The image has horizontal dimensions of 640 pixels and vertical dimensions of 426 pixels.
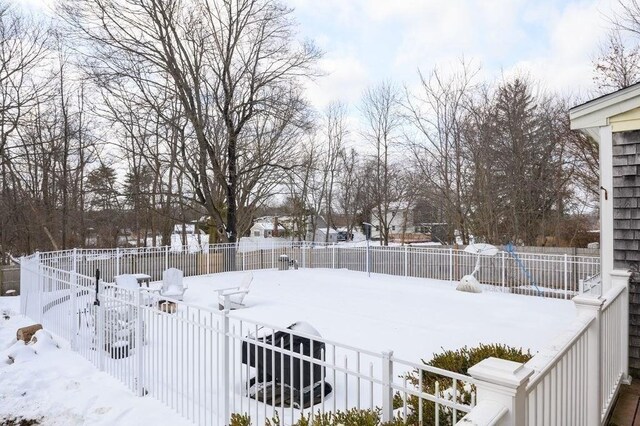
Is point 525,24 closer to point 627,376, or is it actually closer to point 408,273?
point 408,273

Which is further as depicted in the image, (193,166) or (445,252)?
(193,166)

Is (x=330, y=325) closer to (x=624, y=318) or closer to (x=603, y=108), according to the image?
(x=624, y=318)

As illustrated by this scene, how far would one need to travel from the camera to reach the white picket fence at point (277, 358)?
7.48ft

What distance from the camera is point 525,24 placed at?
12.0 metres

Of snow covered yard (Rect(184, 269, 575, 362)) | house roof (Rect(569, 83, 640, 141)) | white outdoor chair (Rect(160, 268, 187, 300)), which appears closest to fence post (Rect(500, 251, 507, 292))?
snow covered yard (Rect(184, 269, 575, 362))

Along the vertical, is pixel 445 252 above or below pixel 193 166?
below

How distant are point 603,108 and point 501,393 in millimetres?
4599

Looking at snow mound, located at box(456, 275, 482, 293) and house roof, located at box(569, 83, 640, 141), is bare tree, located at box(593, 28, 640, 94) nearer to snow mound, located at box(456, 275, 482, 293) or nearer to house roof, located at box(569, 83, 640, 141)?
snow mound, located at box(456, 275, 482, 293)

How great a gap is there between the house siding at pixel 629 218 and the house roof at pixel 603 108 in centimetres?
25

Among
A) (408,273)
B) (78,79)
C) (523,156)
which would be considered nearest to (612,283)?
(408,273)

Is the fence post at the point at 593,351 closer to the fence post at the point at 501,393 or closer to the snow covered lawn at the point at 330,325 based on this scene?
the fence post at the point at 501,393

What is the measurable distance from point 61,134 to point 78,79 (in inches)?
122

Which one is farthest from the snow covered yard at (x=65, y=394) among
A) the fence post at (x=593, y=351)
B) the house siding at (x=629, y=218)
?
the house siding at (x=629, y=218)

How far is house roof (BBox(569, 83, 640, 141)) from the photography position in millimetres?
4479
